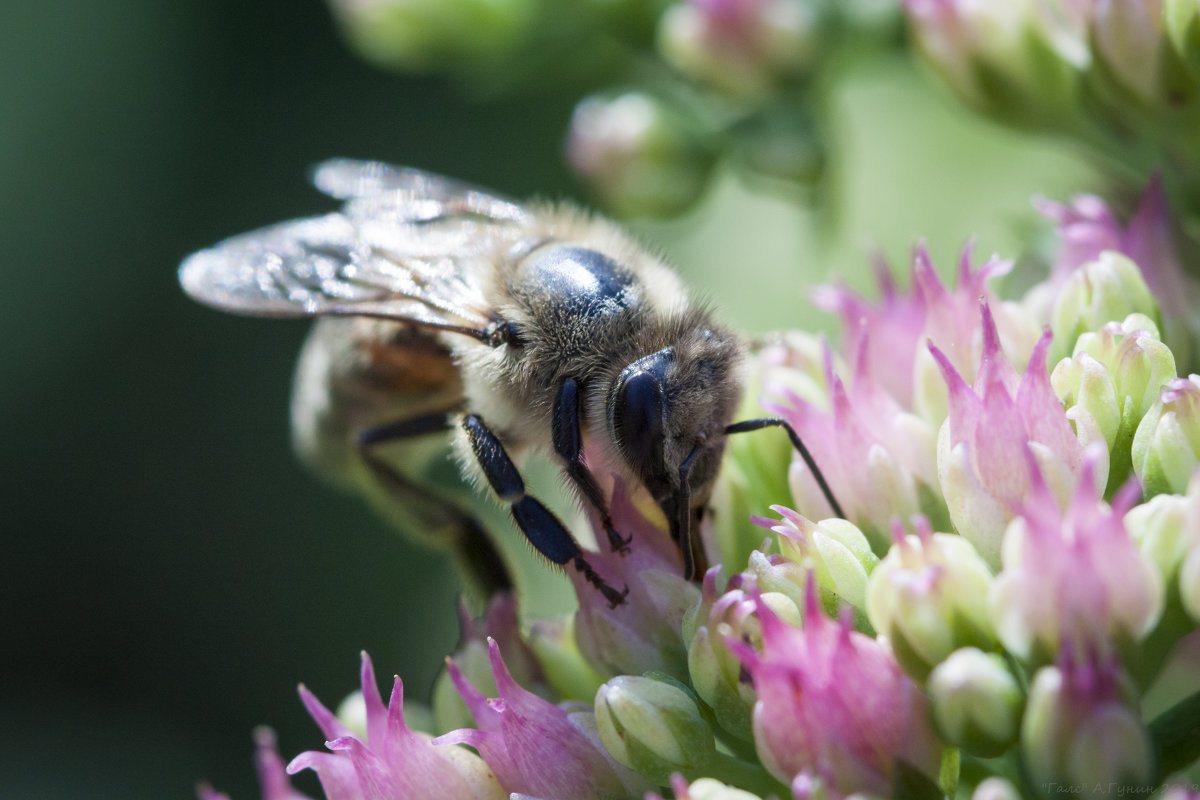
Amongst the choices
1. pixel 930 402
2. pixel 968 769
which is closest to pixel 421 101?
pixel 930 402

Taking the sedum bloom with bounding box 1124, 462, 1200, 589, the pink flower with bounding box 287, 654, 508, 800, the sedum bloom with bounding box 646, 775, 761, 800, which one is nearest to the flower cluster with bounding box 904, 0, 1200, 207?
the sedum bloom with bounding box 1124, 462, 1200, 589

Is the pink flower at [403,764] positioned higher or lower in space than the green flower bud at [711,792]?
higher

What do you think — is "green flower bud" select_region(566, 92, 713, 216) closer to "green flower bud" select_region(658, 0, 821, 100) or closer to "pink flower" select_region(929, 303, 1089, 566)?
"green flower bud" select_region(658, 0, 821, 100)

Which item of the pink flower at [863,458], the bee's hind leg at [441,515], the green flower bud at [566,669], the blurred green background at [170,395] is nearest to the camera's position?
the pink flower at [863,458]

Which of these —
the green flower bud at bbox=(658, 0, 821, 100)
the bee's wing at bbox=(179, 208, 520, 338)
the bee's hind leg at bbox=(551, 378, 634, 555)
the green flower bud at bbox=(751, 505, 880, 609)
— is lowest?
the green flower bud at bbox=(751, 505, 880, 609)

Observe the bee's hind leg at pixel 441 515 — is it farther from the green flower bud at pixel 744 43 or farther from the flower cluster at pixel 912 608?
the green flower bud at pixel 744 43

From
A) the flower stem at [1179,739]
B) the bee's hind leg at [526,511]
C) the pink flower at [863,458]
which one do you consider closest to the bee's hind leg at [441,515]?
the bee's hind leg at [526,511]
